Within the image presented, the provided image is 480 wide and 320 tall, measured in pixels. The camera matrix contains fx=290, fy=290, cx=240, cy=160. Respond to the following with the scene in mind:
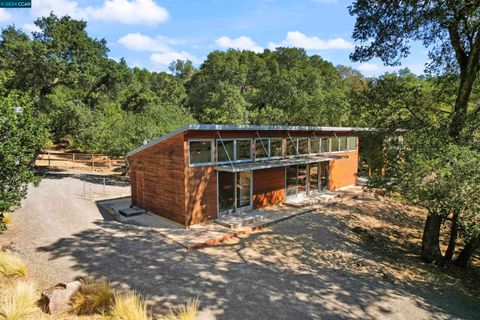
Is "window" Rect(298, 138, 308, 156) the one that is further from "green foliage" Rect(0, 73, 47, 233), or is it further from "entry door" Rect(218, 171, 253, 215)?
"green foliage" Rect(0, 73, 47, 233)

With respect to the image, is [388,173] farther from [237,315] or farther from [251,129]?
[237,315]

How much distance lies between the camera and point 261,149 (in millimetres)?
13016

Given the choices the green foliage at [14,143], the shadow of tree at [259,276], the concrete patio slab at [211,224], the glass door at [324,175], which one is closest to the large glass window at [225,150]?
the concrete patio slab at [211,224]

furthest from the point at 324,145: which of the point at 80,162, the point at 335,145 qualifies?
the point at 80,162

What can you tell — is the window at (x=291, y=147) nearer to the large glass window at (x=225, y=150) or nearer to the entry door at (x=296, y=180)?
the entry door at (x=296, y=180)

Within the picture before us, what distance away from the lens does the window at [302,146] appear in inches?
593

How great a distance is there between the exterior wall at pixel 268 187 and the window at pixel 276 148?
67cm

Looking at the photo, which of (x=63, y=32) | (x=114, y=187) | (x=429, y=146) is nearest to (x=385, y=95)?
(x=429, y=146)

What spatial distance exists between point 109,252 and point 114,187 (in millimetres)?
10594

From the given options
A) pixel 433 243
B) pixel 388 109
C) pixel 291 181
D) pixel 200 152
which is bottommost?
pixel 433 243

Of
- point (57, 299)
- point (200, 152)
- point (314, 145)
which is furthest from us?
point (314, 145)

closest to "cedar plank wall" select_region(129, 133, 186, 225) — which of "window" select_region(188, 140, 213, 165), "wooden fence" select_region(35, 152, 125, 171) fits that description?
"window" select_region(188, 140, 213, 165)

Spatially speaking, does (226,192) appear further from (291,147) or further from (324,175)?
(324,175)

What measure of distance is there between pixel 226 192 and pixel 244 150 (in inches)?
76.3
